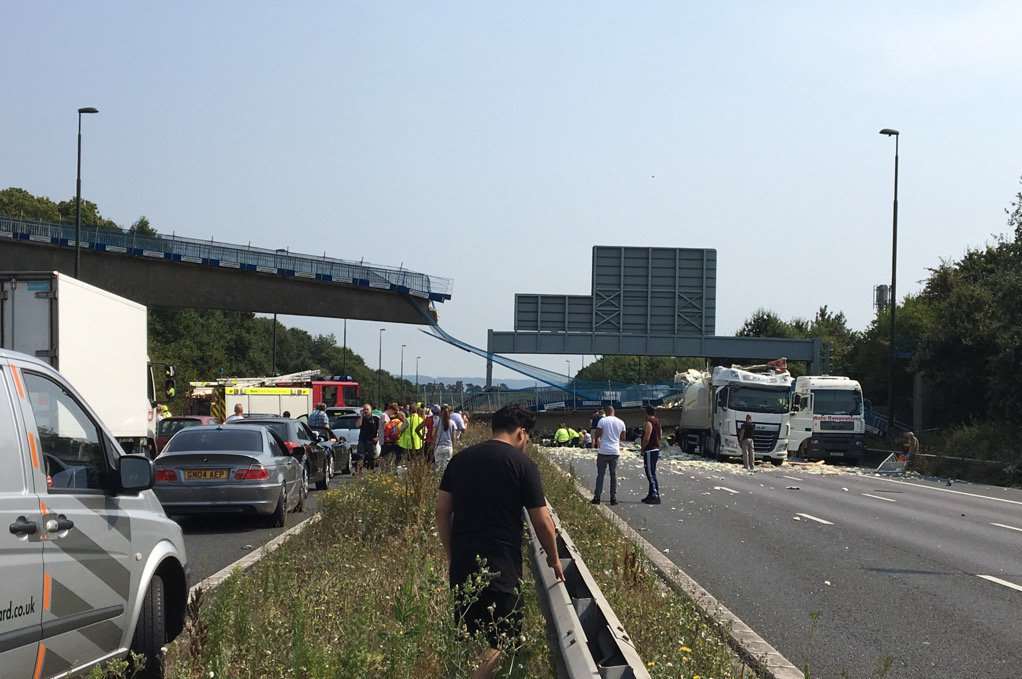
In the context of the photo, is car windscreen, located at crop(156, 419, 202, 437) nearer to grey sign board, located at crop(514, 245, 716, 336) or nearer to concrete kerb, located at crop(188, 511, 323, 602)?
concrete kerb, located at crop(188, 511, 323, 602)

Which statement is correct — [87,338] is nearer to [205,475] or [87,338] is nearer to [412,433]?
[205,475]

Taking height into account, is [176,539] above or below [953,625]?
above

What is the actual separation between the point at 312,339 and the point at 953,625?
580 ft

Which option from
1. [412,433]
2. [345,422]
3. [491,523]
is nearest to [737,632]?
[491,523]

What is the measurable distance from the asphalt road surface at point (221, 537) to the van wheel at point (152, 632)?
4802mm

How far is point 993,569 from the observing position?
13609mm

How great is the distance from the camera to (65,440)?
590 centimetres

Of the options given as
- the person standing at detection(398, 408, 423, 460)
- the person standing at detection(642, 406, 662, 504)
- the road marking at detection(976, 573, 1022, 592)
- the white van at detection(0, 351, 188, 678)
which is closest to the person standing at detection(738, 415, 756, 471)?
the person standing at detection(398, 408, 423, 460)

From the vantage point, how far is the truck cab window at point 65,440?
5578mm

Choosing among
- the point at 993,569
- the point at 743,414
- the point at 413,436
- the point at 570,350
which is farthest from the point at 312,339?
the point at 993,569

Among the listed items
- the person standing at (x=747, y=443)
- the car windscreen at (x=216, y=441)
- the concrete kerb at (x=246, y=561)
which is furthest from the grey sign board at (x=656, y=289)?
the concrete kerb at (x=246, y=561)

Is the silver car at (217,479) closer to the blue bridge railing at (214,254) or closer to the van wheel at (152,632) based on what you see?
the van wheel at (152,632)

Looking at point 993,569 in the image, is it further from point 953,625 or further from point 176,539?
point 176,539

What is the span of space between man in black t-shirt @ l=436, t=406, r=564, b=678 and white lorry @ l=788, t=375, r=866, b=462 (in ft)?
129
